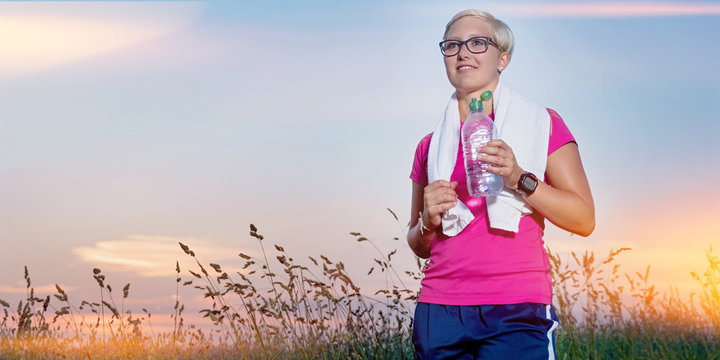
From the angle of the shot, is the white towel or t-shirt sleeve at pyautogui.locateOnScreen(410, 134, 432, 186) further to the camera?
t-shirt sleeve at pyautogui.locateOnScreen(410, 134, 432, 186)

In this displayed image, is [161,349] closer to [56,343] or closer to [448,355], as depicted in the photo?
[56,343]

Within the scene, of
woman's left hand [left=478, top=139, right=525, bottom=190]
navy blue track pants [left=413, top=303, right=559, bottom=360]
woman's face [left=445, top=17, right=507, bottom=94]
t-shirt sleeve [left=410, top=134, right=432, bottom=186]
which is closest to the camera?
woman's left hand [left=478, top=139, right=525, bottom=190]

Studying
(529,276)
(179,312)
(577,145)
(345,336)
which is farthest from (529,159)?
(179,312)

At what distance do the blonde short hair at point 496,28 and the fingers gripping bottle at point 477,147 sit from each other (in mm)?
359

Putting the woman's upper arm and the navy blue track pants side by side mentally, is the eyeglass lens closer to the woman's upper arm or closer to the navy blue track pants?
the woman's upper arm

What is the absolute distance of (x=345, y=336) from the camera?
16.2 feet

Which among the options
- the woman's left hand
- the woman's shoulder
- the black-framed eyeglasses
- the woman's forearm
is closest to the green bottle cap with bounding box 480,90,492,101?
the black-framed eyeglasses

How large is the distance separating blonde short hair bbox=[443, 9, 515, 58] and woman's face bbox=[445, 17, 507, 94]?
3cm

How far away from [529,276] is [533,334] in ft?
0.80

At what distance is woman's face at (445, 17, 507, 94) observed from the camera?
326 centimetres

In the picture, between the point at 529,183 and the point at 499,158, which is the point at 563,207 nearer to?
the point at 529,183

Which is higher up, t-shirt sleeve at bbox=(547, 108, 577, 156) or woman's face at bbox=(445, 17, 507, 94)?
woman's face at bbox=(445, 17, 507, 94)

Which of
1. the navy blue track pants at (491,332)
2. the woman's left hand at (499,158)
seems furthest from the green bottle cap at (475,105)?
the navy blue track pants at (491,332)

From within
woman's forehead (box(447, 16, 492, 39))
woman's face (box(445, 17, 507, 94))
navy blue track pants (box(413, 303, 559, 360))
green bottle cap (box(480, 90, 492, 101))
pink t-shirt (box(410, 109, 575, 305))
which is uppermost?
woman's forehead (box(447, 16, 492, 39))
